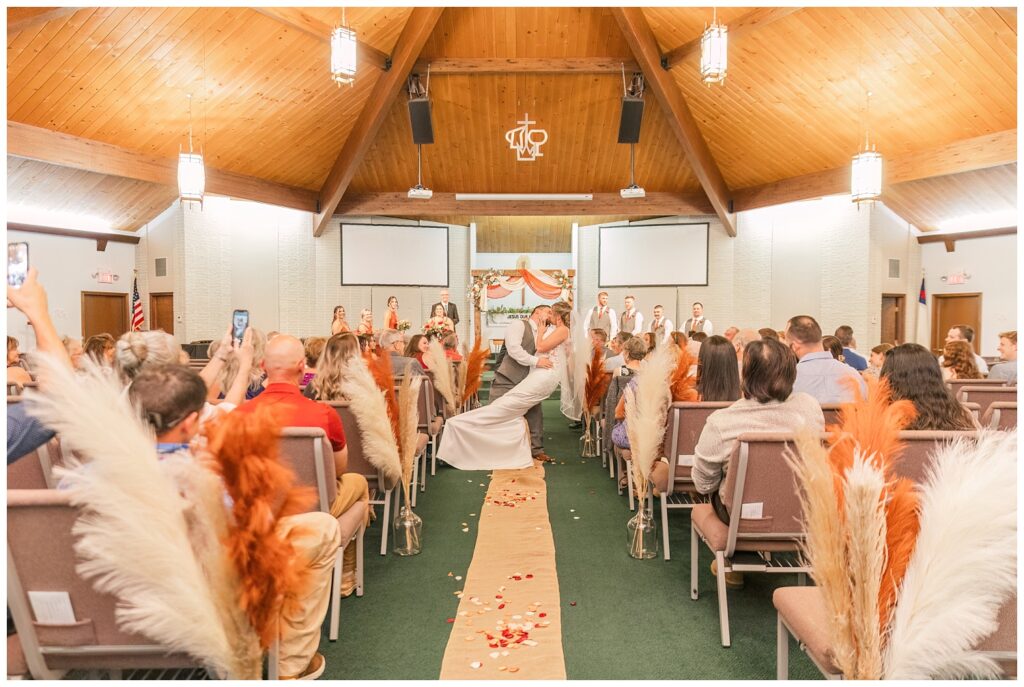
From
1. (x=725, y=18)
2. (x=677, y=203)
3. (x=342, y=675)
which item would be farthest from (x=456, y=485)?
(x=677, y=203)

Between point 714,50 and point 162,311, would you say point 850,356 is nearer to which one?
point 714,50

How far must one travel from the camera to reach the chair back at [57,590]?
1.43 m

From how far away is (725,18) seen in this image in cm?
851

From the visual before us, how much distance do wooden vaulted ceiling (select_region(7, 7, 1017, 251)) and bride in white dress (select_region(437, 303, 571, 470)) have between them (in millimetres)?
5463

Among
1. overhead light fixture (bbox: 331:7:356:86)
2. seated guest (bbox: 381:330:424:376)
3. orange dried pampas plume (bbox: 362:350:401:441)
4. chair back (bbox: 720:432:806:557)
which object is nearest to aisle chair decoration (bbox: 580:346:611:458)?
seated guest (bbox: 381:330:424:376)

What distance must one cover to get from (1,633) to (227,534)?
716 mm

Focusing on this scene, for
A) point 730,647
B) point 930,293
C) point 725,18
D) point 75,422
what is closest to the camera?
point 75,422

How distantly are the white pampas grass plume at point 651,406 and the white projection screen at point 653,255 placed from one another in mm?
11232

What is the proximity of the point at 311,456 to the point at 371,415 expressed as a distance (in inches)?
22.2

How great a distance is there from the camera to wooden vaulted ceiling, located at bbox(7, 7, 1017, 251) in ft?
24.8

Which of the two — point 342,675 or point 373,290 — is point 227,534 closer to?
point 342,675

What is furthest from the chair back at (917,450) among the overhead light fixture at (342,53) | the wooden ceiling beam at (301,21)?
the wooden ceiling beam at (301,21)

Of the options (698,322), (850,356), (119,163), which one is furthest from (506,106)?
(850,356)

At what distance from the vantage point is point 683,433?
10.9ft
